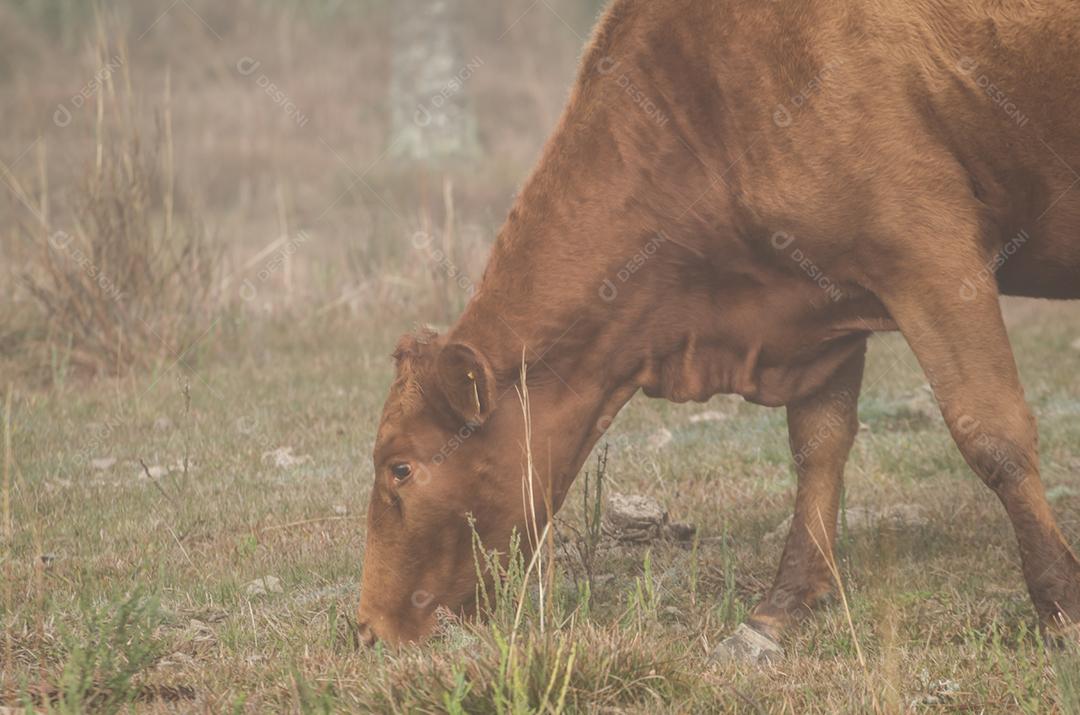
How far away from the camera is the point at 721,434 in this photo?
7.13m

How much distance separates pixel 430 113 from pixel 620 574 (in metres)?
14.1

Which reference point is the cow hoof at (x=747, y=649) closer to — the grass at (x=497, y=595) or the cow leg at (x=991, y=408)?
the grass at (x=497, y=595)

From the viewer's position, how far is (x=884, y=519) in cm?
515

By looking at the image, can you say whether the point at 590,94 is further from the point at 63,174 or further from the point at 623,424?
the point at 63,174

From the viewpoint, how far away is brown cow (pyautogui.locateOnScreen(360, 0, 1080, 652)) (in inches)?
150

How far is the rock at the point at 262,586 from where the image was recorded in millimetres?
4743

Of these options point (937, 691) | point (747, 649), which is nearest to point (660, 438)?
point (747, 649)

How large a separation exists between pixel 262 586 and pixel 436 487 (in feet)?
3.81

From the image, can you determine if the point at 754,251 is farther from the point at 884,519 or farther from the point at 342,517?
the point at 342,517

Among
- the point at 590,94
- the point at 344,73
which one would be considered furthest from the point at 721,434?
the point at 344,73

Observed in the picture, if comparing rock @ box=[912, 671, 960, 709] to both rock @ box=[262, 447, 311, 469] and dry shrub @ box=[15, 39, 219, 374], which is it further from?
dry shrub @ box=[15, 39, 219, 374]

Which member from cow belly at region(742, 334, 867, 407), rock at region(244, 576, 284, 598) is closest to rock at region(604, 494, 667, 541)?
cow belly at region(742, 334, 867, 407)

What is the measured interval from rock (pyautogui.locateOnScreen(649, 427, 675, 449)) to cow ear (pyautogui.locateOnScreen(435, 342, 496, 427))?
2906 millimetres

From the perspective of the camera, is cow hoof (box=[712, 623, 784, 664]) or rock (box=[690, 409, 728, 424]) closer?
cow hoof (box=[712, 623, 784, 664])
